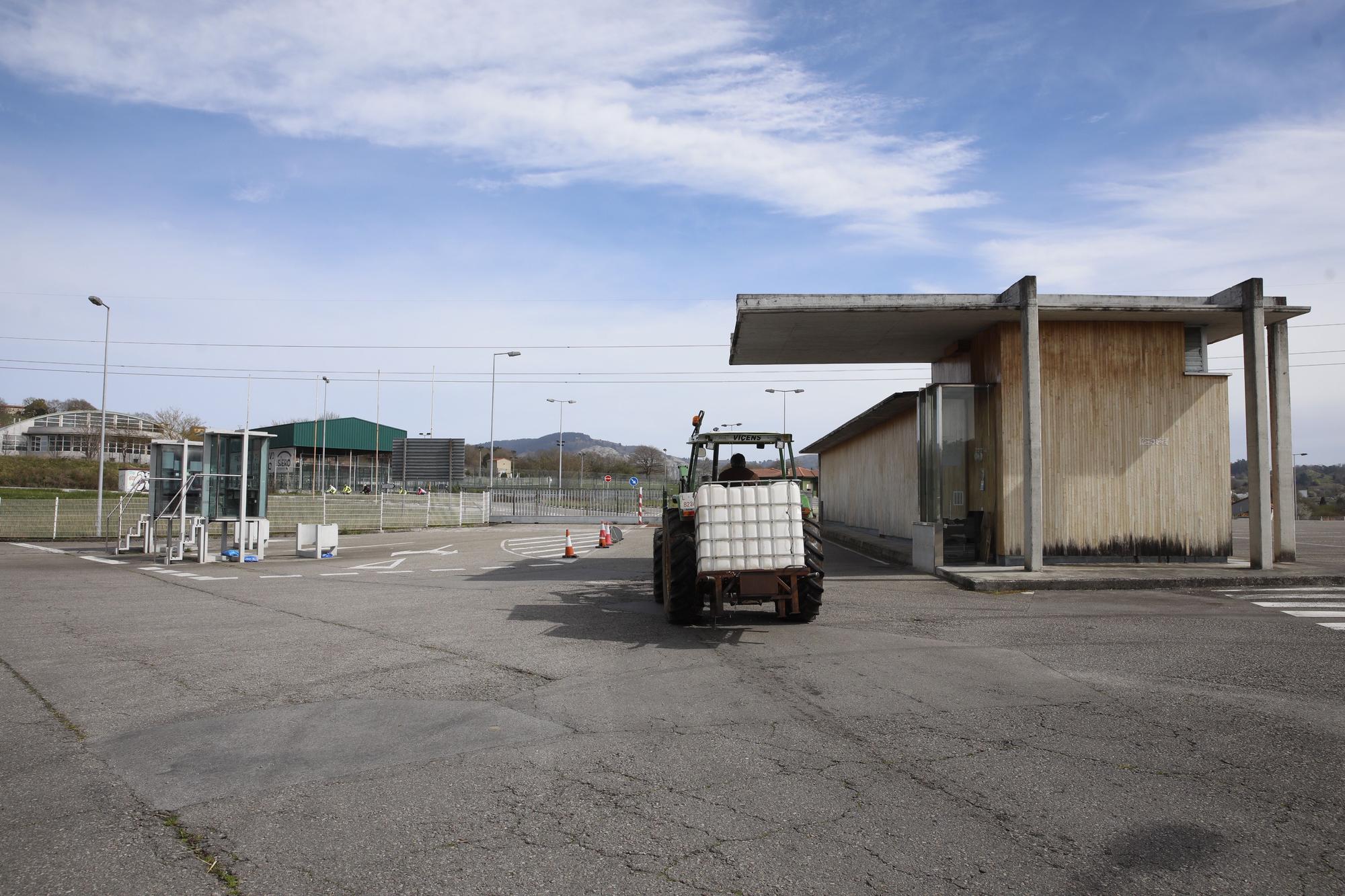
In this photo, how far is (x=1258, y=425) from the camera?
15.6 meters

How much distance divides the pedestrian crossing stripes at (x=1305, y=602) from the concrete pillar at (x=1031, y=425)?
2965 millimetres

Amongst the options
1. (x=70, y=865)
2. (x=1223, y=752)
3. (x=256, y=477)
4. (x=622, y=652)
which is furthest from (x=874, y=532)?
(x=70, y=865)

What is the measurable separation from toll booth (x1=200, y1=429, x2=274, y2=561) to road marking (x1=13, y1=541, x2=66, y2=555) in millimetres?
5940

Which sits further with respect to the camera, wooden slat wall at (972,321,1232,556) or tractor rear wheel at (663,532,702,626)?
wooden slat wall at (972,321,1232,556)

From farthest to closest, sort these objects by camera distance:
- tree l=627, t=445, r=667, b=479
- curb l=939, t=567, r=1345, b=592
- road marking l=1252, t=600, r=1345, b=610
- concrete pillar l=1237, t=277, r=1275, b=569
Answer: tree l=627, t=445, r=667, b=479, concrete pillar l=1237, t=277, r=1275, b=569, curb l=939, t=567, r=1345, b=592, road marking l=1252, t=600, r=1345, b=610

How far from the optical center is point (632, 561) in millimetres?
21344

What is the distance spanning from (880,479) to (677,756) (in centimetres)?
2449

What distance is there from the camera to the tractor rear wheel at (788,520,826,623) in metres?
10.4

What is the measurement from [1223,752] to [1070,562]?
11876 mm

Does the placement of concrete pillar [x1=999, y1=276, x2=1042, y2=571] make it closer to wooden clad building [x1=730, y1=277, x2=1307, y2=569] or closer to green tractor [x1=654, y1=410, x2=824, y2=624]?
wooden clad building [x1=730, y1=277, x2=1307, y2=569]

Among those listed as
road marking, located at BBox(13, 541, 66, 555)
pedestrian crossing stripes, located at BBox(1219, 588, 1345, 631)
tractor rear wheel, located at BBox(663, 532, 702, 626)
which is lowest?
road marking, located at BBox(13, 541, 66, 555)

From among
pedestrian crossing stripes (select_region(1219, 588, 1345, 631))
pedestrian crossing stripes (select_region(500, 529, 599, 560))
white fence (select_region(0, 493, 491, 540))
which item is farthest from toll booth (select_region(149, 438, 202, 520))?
pedestrian crossing stripes (select_region(1219, 588, 1345, 631))

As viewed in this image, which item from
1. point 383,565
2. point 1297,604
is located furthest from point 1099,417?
point 383,565

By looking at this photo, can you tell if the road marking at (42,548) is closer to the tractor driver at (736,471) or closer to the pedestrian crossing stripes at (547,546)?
the pedestrian crossing stripes at (547,546)
